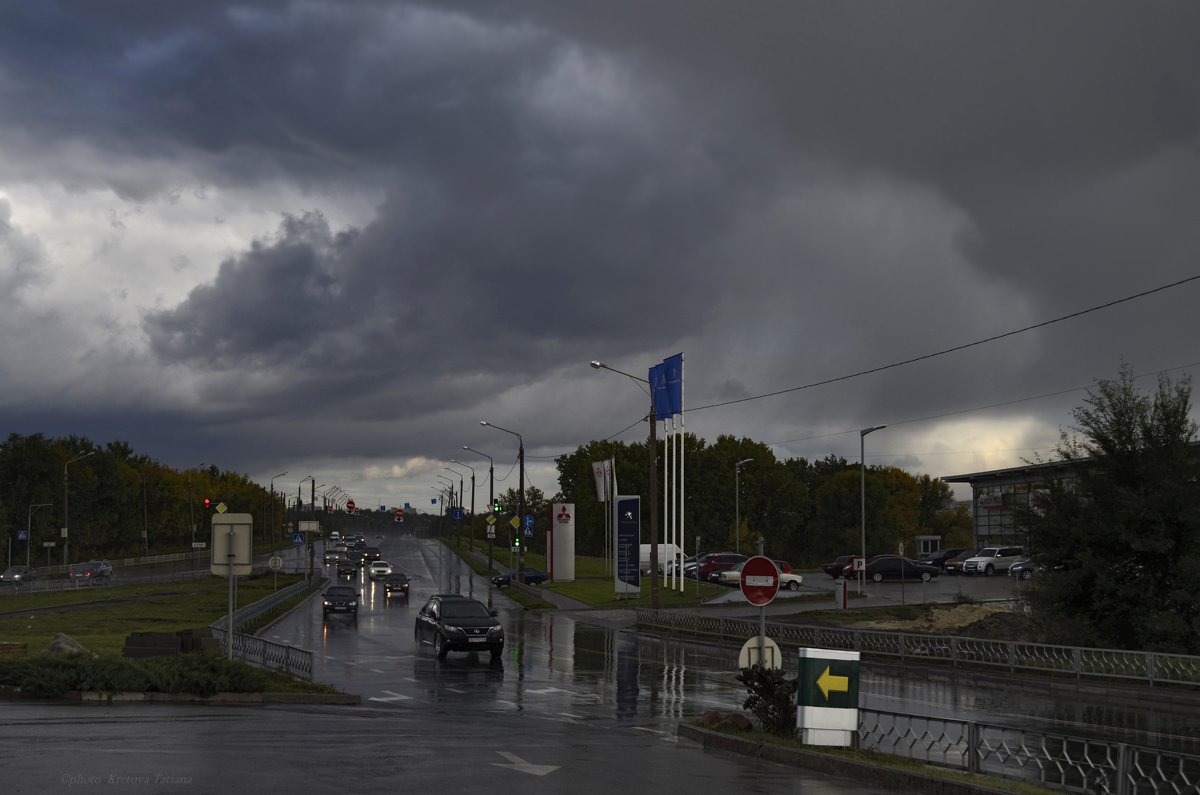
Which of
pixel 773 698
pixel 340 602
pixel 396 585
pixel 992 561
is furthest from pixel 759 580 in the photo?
pixel 992 561

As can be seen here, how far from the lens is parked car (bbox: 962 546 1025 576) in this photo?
3064 inches

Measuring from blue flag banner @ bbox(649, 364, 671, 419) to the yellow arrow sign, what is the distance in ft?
163

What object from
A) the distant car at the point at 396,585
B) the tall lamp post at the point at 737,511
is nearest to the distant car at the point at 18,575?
the distant car at the point at 396,585

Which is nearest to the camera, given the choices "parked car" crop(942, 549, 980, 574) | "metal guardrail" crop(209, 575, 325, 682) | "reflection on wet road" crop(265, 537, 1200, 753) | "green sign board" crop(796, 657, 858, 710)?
"green sign board" crop(796, 657, 858, 710)

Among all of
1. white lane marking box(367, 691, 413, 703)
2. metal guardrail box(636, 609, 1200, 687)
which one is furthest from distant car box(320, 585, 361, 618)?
white lane marking box(367, 691, 413, 703)

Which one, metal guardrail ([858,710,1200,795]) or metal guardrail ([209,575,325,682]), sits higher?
metal guardrail ([858,710,1200,795])

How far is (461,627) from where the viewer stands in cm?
3328

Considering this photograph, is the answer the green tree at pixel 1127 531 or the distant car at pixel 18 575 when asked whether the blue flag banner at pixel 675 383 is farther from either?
the distant car at pixel 18 575

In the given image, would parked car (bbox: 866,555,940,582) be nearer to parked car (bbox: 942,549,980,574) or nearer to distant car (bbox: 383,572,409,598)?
parked car (bbox: 942,549,980,574)

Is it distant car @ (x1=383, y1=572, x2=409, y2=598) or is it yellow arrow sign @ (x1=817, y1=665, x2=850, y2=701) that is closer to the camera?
yellow arrow sign @ (x1=817, y1=665, x2=850, y2=701)

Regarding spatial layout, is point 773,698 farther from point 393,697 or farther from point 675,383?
point 675,383

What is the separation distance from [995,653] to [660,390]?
125ft

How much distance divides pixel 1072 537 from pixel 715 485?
115884mm

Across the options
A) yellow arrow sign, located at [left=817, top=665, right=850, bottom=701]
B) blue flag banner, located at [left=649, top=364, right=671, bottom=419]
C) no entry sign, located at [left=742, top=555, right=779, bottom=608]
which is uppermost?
blue flag banner, located at [left=649, top=364, right=671, bottom=419]
